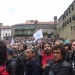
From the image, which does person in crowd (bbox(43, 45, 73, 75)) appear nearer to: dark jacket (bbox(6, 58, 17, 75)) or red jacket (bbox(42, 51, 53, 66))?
dark jacket (bbox(6, 58, 17, 75))

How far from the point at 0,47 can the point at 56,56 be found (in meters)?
1.98

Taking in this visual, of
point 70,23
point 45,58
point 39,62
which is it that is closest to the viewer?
point 39,62

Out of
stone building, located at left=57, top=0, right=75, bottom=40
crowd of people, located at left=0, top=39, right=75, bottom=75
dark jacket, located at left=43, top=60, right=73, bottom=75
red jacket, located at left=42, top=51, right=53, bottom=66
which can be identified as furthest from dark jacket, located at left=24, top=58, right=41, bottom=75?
stone building, located at left=57, top=0, right=75, bottom=40

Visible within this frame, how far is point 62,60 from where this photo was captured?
217 inches

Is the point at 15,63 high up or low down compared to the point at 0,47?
down

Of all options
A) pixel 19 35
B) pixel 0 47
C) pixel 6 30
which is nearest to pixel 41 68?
pixel 0 47

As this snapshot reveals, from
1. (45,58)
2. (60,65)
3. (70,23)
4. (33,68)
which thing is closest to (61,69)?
(60,65)

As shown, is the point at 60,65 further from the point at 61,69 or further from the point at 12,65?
the point at 12,65

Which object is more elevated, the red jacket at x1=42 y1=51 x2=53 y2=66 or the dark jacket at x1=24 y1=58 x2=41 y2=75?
the red jacket at x1=42 y1=51 x2=53 y2=66

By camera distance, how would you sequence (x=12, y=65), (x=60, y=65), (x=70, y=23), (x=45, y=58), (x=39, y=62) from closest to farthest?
(x=60, y=65)
(x=12, y=65)
(x=39, y=62)
(x=45, y=58)
(x=70, y=23)

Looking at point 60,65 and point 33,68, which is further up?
point 60,65

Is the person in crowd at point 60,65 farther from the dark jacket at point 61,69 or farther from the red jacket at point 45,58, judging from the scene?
the red jacket at point 45,58

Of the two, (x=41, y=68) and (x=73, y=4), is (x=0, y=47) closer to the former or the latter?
(x=41, y=68)

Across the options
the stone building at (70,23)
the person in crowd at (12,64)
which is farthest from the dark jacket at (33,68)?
the stone building at (70,23)
